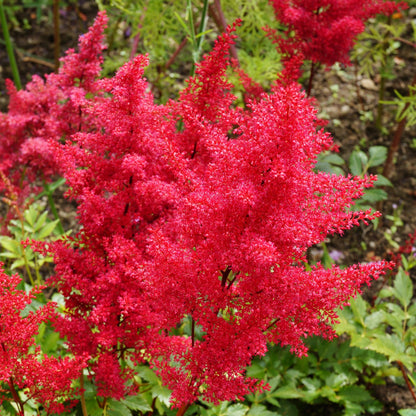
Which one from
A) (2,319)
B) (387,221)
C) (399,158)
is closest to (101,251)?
(2,319)

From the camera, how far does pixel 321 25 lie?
2094mm

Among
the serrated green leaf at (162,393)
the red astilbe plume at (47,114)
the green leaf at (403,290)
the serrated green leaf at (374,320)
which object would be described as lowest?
the serrated green leaf at (374,320)

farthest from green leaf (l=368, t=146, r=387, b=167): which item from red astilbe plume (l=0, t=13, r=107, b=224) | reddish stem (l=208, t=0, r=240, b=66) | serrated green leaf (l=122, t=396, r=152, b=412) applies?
serrated green leaf (l=122, t=396, r=152, b=412)

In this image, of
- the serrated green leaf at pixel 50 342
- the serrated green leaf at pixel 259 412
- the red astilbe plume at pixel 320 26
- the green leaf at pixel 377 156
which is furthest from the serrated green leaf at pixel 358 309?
the serrated green leaf at pixel 50 342

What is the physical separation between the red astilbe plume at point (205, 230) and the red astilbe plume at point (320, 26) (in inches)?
32.7

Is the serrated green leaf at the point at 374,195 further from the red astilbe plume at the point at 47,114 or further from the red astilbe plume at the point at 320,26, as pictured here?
the red astilbe plume at the point at 47,114

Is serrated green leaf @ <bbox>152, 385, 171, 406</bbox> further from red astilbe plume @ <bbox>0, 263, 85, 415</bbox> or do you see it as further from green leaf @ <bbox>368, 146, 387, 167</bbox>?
green leaf @ <bbox>368, 146, 387, 167</bbox>

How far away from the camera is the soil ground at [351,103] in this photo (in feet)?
10.8

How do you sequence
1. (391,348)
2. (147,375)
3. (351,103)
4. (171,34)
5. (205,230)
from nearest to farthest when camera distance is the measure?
1. (205,230)
2. (147,375)
3. (391,348)
4. (171,34)
5. (351,103)

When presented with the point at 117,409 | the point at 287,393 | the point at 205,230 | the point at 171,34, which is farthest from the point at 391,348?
the point at 171,34

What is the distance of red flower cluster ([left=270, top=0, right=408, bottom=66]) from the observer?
6.70ft

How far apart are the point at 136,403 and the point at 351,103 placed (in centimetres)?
297

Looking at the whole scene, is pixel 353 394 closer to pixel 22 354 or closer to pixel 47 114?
pixel 22 354

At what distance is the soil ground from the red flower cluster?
1.40 metres
